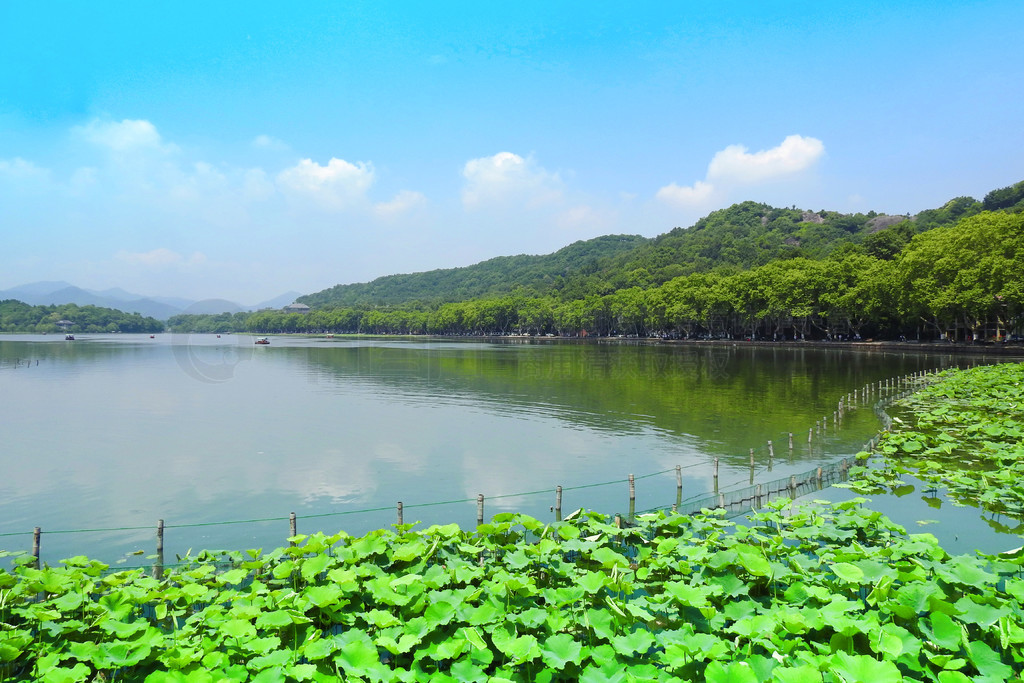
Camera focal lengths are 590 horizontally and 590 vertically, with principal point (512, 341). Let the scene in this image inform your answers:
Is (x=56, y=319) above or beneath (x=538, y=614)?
above

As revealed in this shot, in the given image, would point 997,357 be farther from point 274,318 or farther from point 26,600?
point 274,318

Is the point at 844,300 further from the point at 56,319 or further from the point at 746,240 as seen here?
the point at 56,319

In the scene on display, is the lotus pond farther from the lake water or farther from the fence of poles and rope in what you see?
the lake water

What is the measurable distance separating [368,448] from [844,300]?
60654 millimetres

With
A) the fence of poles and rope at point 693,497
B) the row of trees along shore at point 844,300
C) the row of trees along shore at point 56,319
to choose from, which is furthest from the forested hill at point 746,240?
the row of trees along shore at point 56,319

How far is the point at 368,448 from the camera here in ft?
63.9

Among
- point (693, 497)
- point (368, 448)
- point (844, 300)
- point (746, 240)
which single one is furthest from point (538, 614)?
point (746, 240)

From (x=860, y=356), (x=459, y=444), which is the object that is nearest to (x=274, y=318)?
(x=860, y=356)

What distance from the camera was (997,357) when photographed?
44250 millimetres

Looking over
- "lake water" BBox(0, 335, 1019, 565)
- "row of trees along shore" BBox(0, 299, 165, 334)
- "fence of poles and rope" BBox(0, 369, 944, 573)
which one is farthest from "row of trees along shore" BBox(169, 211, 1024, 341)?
"row of trees along shore" BBox(0, 299, 165, 334)

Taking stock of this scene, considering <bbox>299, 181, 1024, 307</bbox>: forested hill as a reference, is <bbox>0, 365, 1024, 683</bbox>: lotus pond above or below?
below

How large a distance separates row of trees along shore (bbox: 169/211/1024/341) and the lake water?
633 inches

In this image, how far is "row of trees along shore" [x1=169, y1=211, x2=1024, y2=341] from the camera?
47562mm

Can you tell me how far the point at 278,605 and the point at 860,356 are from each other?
57.9 m
